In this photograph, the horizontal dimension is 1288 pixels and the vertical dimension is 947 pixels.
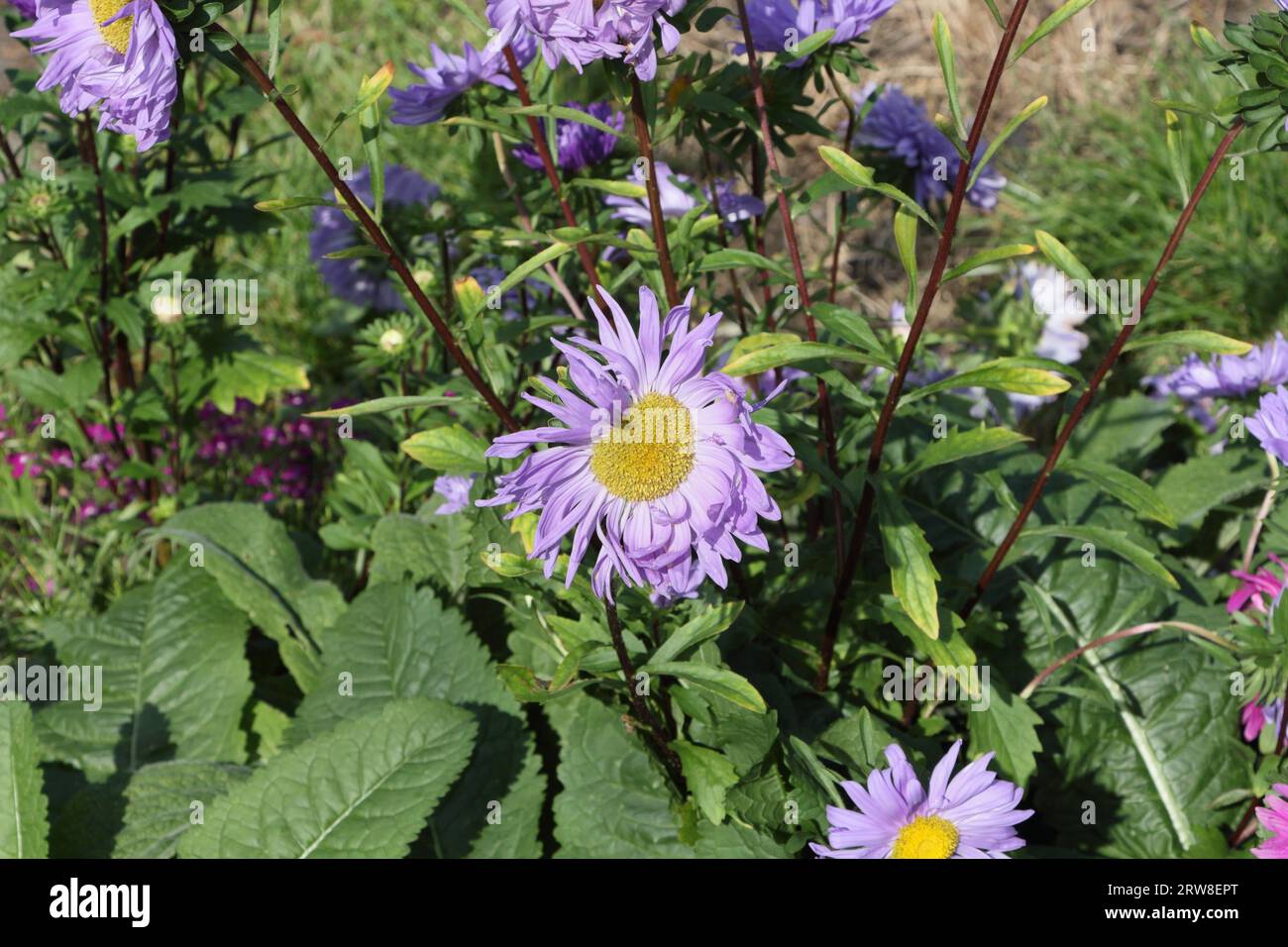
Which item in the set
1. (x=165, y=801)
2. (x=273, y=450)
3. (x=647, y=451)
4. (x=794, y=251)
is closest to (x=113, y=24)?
(x=647, y=451)

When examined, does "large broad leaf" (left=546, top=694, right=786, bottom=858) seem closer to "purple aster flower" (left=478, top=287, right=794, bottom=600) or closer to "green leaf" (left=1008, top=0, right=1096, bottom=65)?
"purple aster flower" (left=478, top=287, right=794, bottom=600)

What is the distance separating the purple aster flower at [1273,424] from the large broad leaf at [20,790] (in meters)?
1.85

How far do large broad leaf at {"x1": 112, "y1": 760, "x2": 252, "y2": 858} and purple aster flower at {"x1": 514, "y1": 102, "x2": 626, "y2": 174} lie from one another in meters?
1.13

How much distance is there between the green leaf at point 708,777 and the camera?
1.72 metres

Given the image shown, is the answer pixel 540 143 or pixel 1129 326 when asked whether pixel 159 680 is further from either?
pixel 1129 326

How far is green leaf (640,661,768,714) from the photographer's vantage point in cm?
153

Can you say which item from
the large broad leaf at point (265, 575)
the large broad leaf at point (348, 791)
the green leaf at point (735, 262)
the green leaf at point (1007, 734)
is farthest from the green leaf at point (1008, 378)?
the large broad leaf at point (265, 575)

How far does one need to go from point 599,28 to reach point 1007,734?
1.12 metres

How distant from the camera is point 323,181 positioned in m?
3.64

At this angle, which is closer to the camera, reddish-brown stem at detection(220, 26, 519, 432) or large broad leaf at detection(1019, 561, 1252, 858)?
reddish-brown stem at detection(220, 26, 519, 432)

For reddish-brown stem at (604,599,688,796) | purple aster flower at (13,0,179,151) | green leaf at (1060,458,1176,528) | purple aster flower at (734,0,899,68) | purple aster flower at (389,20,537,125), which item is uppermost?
purple aster flower at (734,0,899,68)

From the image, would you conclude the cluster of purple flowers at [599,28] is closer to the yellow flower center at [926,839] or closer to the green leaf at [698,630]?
the green leaf at [698,630]

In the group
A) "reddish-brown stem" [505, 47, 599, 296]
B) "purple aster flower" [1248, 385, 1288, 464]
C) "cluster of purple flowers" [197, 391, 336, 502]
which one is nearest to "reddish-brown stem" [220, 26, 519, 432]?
"reddish-brown stem" [505, 47, 599, 296]
